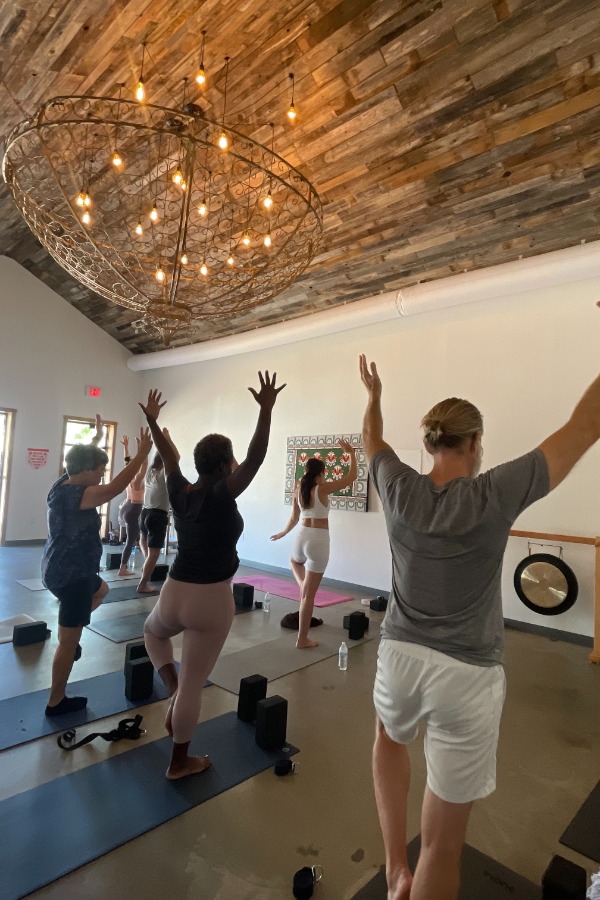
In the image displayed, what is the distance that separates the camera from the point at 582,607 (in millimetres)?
4504

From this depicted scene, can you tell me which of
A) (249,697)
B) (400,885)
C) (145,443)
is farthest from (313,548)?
(400,885)

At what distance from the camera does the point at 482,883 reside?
171 centimetres

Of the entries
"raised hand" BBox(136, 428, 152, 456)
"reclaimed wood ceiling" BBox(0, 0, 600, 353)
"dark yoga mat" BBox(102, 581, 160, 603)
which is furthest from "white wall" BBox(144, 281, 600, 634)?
"raised hand" BBox(136, 428, 152, 456)

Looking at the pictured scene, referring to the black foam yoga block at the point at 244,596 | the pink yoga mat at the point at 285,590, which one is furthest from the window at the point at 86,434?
the black foam yoga block at the point at 244,596

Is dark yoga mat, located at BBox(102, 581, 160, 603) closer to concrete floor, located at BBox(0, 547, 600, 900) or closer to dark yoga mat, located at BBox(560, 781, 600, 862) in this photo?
concrete floor, located at BBox(0, 547, 600, 900)

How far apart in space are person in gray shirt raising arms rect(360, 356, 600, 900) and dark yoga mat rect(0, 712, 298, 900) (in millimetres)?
1047

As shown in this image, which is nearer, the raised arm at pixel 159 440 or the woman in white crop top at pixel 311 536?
the raised arm at pixel 159 440

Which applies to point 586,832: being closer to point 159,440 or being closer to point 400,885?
point 400,885

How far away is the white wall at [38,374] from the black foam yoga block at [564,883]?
839 cm

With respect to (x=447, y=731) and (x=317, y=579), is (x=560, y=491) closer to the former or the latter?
(x=317, y=579)

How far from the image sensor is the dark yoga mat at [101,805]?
1.74 m

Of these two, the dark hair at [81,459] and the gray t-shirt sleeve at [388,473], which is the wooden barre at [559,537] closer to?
the gray t-shirt sleeve at [388,473]

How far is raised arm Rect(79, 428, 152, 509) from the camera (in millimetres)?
2537

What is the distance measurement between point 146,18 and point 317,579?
389cm
